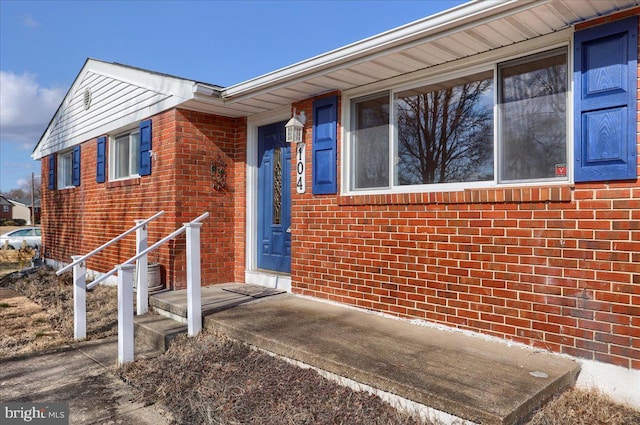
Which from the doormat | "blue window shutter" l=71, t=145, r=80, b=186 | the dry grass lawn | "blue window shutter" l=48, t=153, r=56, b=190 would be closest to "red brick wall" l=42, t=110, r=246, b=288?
the doormat

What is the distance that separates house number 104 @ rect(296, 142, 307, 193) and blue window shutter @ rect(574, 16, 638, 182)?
2.99 metres

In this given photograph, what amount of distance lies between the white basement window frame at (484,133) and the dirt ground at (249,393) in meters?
1.66

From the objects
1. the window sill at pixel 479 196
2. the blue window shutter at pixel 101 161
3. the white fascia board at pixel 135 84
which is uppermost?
the white fascia board at pixel 135 84

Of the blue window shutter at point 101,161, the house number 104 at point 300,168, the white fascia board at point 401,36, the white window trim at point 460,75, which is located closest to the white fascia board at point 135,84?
the blue window shutter at point 101,161

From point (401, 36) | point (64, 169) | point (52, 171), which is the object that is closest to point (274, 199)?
point (401, 36)

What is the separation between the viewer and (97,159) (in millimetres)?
8000

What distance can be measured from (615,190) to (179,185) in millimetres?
5002

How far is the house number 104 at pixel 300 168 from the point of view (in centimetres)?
529

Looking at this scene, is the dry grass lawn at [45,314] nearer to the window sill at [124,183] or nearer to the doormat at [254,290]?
the doormat at [254,290]

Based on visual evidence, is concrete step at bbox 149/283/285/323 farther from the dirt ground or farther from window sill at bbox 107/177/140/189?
window sill at bbox 107/177/140/189

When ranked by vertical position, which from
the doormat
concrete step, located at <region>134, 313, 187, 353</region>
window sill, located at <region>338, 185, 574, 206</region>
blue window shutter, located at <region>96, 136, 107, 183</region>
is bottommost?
concrete step, located at <region>134, 313, 187, 353</region>

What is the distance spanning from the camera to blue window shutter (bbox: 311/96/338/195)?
4867 mm

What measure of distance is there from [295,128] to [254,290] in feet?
7.22

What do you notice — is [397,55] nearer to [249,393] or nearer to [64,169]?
[249,393]
